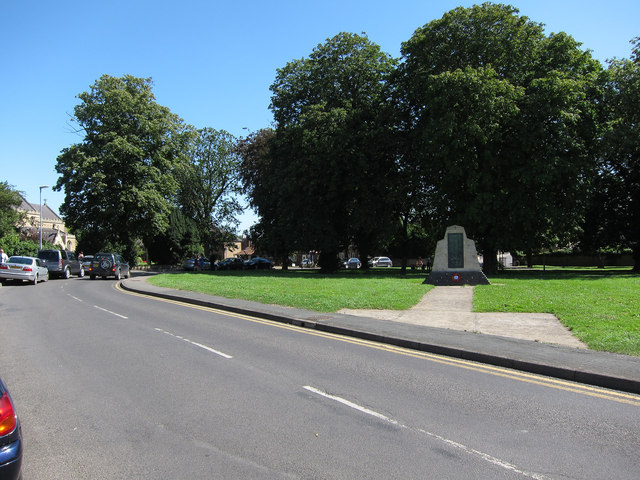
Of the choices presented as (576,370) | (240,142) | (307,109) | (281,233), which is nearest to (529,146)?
(307,109)

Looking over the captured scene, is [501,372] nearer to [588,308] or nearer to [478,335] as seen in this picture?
[478,335]

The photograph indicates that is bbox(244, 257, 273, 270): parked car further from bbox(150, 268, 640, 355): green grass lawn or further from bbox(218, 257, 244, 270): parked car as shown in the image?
bbox(150, 268, 640, 355): green grass lawn

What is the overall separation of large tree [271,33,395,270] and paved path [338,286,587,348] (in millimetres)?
19813

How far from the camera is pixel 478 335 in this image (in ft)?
30.0

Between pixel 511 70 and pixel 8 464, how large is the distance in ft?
112

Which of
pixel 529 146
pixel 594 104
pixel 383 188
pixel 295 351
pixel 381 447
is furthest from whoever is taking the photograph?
pixel 383 188

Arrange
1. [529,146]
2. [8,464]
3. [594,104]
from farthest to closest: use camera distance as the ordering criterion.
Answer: [594,104]
[529,146]
[8,464]

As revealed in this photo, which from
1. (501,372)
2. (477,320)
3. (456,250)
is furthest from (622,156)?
(501,372)

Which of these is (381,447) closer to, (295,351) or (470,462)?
(470,462)

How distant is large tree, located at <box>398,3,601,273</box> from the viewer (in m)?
27.0

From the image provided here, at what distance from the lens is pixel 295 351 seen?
8.13 metres

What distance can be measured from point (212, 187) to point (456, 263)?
46897mm

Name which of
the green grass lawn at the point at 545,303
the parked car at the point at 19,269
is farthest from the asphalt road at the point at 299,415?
the parked car at the point at 19,269

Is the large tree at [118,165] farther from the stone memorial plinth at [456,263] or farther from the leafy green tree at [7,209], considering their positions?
the stone memorial plinth at [456,263]
